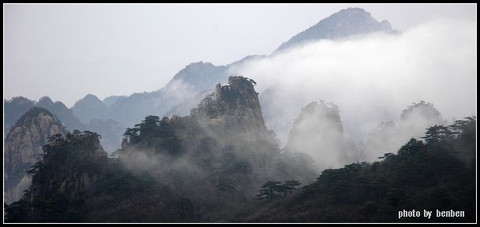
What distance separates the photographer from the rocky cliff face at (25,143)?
135 metres

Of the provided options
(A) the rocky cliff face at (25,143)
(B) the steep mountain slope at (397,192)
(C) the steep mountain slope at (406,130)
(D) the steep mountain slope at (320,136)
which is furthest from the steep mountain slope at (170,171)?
(A) the rocky cliff face at (25,143)

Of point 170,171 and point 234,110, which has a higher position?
point 234,110

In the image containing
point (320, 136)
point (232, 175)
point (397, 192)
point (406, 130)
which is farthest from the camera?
point (406, 130)

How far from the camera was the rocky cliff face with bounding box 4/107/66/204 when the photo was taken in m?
135

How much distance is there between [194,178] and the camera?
274 ft

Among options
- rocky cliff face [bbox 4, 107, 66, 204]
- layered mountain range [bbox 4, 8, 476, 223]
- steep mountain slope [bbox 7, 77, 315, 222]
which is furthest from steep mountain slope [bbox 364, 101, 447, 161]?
rocky cliff face [bbox 4, 107, 66, 204]

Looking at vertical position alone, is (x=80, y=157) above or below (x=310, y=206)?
above

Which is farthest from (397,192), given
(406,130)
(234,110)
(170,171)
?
(406,130)

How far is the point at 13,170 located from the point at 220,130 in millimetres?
75155

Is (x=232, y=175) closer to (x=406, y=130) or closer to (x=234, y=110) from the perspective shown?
(x=234, y=110)

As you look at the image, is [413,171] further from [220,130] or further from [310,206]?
[220,130]

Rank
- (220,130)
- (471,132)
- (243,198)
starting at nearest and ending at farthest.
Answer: (471,132) < (243,198) < (220,130)

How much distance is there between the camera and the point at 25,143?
448 feet

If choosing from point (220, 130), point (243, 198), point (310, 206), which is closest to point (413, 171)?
point (310, 206)
